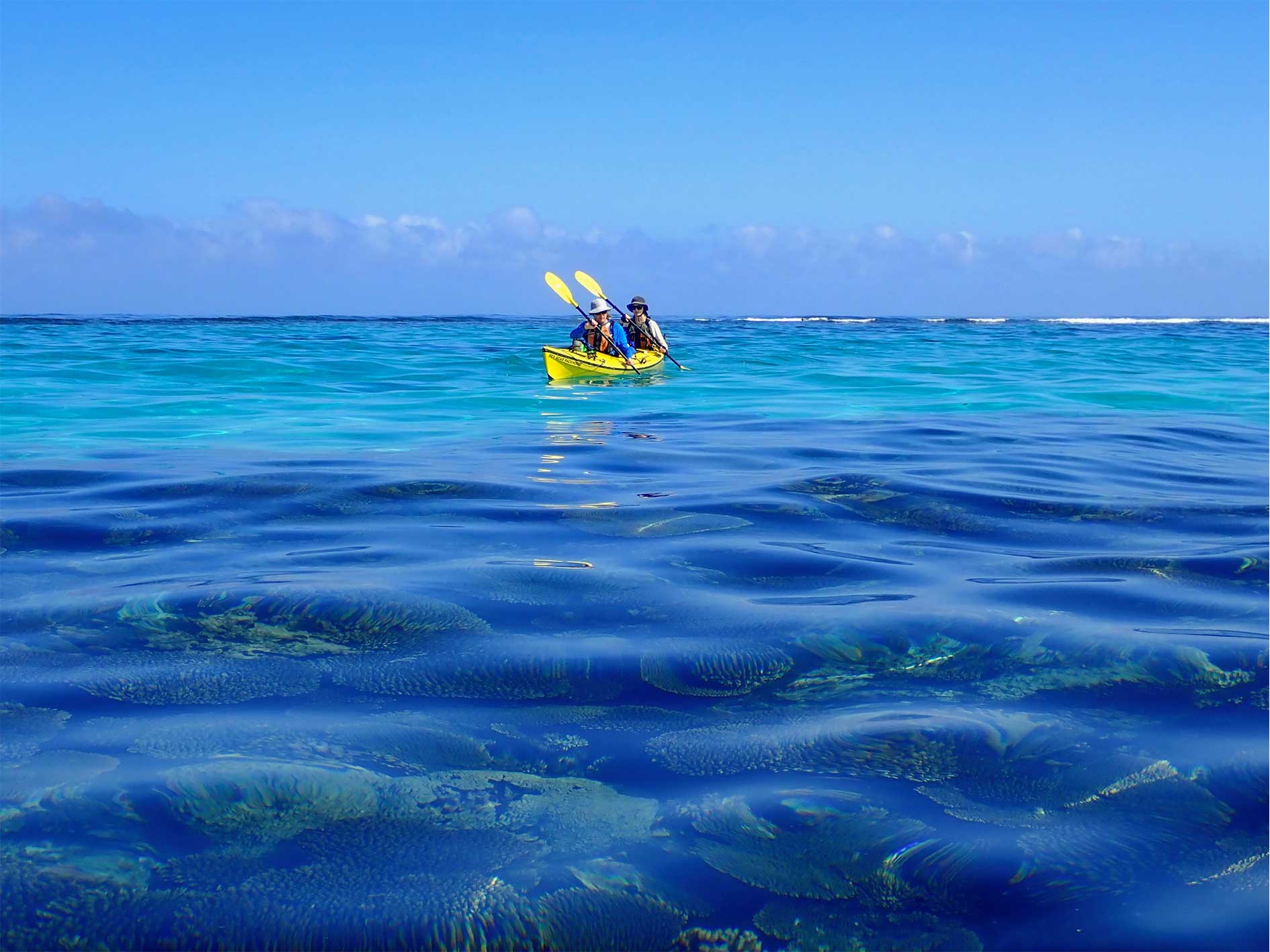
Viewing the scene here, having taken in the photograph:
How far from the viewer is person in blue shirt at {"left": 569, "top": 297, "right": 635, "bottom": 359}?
64.4 ft

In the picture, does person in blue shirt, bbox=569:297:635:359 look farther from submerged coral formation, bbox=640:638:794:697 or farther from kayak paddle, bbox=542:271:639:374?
submerged coral formation, bbox=640:638:794:697

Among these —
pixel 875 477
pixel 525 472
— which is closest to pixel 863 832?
pixel 875 477

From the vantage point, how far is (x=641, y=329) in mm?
21359

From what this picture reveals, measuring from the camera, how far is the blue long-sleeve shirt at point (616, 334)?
19.6 metres

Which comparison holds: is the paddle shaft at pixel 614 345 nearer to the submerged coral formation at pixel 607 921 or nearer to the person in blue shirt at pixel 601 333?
the person in blue shirt at pixel 601 333

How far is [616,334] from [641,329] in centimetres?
179

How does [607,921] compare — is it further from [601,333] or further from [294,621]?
[601,333]

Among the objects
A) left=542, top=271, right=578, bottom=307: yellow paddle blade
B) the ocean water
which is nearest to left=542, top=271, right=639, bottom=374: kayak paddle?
left=542, top=271, right=578, bottom=307: yellow paddle blade

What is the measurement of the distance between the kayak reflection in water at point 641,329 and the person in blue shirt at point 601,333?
1209mm

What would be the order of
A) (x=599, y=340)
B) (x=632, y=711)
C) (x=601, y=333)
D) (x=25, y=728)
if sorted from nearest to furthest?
(x=25, y=728) < (x=632, y=711) < (x=601, y=333) < (x=599, y=340)

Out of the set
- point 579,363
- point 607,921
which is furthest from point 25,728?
point 579,363

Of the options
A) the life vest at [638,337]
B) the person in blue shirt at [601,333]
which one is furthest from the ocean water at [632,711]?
the life vest at [638,337]

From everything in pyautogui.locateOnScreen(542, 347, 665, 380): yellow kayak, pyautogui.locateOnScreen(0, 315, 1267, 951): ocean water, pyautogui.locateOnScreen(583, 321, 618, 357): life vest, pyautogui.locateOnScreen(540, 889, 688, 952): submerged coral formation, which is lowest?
pyautogui.locateOnScreen(540, 889, 688, 952): submerged coral formation

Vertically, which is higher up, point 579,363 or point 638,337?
point 638,337
